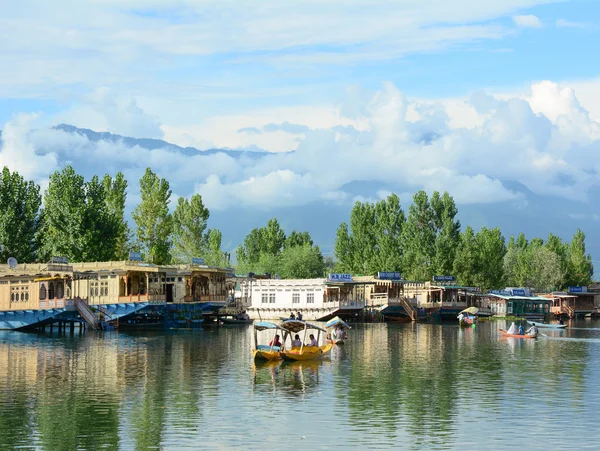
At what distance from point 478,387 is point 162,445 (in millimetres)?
21887

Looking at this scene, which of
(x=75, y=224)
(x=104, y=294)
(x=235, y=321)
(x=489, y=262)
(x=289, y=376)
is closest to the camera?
(x=289, y=376)

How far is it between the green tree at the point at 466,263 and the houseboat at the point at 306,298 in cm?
2431

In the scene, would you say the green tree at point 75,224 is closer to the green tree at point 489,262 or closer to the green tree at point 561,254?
the green tree at point 489,262

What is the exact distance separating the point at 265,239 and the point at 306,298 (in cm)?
5767

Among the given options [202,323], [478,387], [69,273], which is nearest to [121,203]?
[202,323]

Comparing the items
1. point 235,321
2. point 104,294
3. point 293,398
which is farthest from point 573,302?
point 293,398

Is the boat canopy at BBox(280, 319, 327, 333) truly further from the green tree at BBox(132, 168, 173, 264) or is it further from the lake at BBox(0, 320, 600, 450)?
the green tree at BBox(132, 168, 173, 264)

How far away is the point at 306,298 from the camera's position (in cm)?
12556

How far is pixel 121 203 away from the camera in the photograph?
12850 cm

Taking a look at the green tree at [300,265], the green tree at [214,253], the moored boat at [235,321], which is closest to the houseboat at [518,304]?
the green tree at [300,265]

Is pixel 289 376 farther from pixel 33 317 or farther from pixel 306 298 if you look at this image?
pixel 306 298

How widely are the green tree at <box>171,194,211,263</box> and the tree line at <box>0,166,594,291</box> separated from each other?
17 centimetres

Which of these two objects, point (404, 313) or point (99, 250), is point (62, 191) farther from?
point (404, 313)

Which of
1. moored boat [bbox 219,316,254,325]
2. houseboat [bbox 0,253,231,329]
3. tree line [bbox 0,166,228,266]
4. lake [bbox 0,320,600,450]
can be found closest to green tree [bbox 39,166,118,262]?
tree line [bbox 0,166,228,266]
